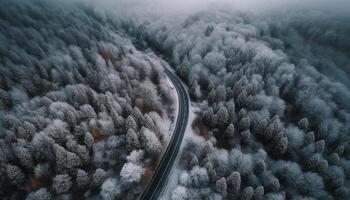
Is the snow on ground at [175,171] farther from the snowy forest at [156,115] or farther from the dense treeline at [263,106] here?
the dense treeline at [263,106]

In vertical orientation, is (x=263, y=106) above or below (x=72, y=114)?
below

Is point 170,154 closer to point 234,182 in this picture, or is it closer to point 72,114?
point 234,182

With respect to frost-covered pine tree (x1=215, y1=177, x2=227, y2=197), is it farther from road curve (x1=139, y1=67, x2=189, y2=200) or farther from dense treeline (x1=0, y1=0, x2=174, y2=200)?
dense treeline (x1=0, y1=0, x2=174, y2=200)

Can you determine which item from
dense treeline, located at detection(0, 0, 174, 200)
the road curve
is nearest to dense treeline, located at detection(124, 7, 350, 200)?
the road curve

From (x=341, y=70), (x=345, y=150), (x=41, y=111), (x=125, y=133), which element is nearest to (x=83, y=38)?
(x=41, y=111)

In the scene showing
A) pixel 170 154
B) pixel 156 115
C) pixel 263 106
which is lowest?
pixel 170 154

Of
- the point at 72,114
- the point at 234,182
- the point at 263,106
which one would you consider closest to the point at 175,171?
the point at 234,182

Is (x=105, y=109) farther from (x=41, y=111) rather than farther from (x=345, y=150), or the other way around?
(x=345, y=150)
